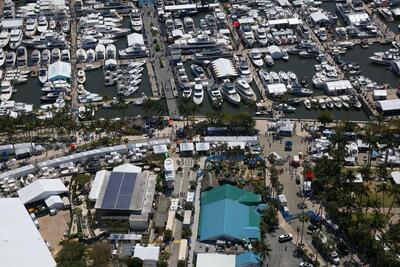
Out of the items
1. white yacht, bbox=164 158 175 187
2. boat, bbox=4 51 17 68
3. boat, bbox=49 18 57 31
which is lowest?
white yacht, bbox=164 158 175 187

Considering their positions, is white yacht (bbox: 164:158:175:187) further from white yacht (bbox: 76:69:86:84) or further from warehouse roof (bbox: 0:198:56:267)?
white yacht (bbox: 76:69:86:84)

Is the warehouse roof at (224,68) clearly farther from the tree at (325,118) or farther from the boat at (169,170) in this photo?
the boat at (169,170)

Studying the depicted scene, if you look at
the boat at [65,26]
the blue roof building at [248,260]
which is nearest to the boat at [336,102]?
the blue roof building at [248,260]

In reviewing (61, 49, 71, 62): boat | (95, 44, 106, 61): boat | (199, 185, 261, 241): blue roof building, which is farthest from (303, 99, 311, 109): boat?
(61, 49, 71, 62): boat

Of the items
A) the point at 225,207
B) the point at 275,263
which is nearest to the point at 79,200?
the point at 225,207

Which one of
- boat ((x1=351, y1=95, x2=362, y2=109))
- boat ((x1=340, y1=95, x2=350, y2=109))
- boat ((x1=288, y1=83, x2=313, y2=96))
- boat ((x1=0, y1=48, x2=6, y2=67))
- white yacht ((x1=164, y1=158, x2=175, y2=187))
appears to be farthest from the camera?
boat ((x1=0, y1=48, x2=6, y2=67))

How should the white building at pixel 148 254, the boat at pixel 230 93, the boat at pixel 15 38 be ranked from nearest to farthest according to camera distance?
the white building at pixel 148 254 < the boat at pixel 230 93 < the boat at pixel 15 38
